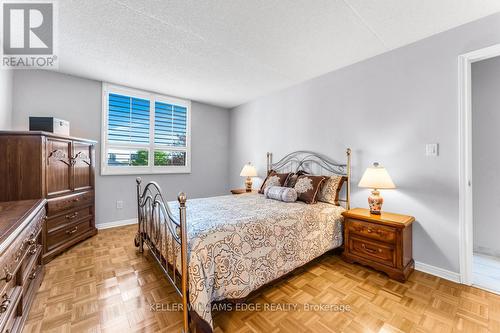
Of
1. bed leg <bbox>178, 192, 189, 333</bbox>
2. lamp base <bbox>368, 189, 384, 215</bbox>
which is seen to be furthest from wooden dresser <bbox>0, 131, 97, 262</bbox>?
lamp base <bbox>368, 189, 384, 215</bbox>

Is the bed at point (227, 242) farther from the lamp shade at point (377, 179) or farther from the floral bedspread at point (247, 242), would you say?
the lamp shade at point (377, 179)

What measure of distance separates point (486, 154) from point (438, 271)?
1671mm

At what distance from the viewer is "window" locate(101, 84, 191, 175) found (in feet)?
12.0

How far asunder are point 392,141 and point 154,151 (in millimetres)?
3942

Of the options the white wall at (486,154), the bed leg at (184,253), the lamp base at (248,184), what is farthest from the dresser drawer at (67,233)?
the white wall at (486,154)

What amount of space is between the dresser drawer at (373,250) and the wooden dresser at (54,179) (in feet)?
11.5

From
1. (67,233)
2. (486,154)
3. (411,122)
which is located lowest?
(67,233)

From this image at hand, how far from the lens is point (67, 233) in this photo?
8.87 ft

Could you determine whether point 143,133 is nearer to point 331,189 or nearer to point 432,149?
point 331,189

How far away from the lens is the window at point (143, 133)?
3.65m

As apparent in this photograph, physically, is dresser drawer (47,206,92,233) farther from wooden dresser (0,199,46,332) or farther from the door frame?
the door frame

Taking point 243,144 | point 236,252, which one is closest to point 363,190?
point 236,252

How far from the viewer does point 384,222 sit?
213 cm

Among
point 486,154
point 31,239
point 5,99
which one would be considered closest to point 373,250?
→ point 486,154
